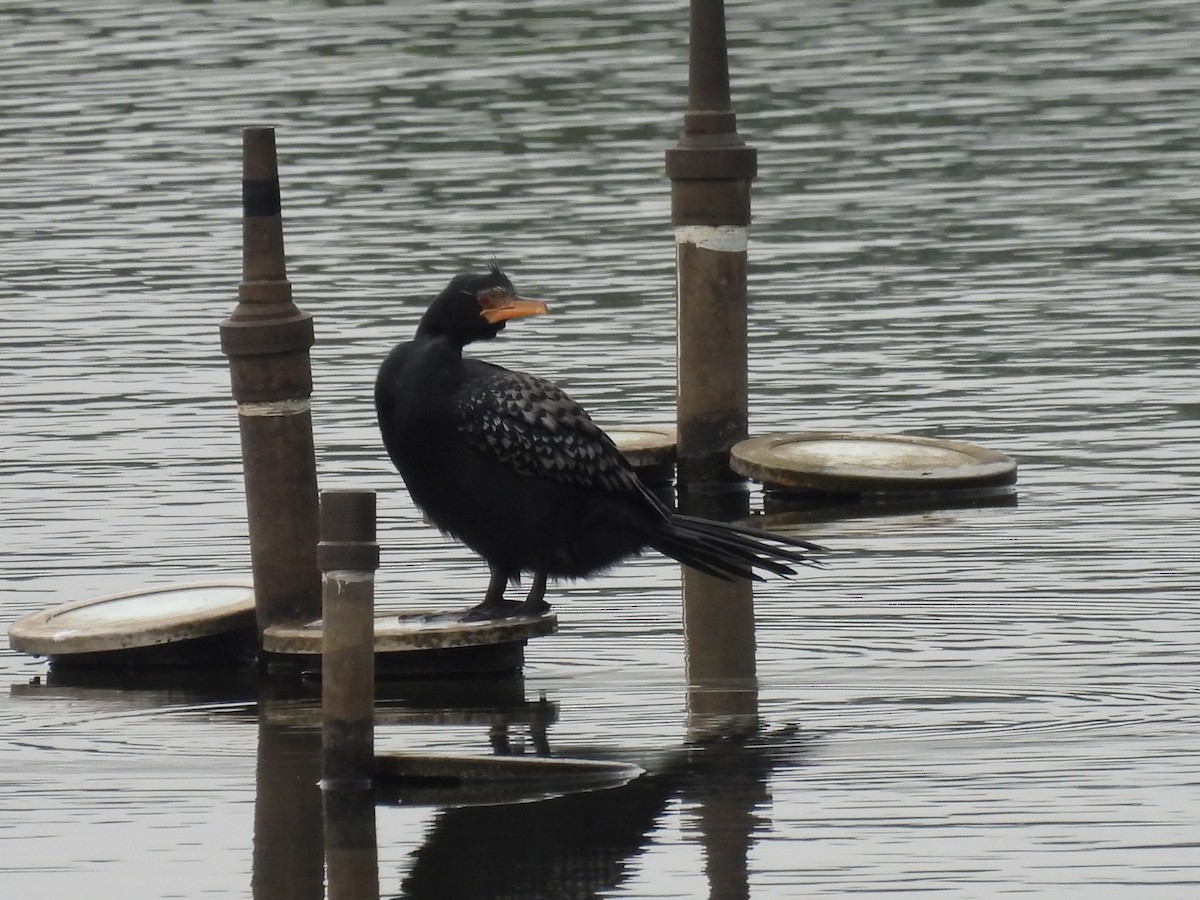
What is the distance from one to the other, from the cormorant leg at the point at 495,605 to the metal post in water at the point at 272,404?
0.50 m

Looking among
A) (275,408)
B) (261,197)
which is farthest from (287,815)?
(261,197)

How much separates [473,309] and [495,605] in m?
0.90

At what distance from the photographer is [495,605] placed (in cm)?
828

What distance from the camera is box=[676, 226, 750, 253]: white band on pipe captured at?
10.8 meters

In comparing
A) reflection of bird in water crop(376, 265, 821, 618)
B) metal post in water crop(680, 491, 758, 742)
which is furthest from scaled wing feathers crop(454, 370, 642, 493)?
metal post in water crop(680, 491, 758, 742)

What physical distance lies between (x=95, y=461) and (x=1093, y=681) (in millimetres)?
5180

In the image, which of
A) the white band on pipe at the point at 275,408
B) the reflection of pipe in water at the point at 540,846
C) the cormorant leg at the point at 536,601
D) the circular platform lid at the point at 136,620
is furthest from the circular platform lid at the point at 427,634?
the reflection of pipe in water at the point at 540,846

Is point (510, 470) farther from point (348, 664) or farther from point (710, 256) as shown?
point (710, 256)

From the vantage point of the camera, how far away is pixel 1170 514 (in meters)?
9.97

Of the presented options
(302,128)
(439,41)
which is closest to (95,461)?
(302,128)

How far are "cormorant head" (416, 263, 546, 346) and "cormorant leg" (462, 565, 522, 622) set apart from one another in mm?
723

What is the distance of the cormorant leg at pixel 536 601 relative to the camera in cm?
823

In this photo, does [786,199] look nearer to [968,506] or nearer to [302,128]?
[302,128]

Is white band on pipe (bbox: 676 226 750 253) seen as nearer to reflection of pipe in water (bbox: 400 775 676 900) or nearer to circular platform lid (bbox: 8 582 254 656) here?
circular platform lid (bbox: 8 582 254 656)
